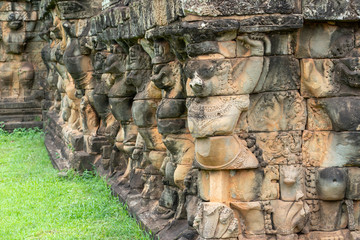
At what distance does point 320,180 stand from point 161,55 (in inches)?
75.7

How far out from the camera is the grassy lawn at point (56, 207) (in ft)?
23.5

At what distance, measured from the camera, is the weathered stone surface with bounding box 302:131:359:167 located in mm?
5066

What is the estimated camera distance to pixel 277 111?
5160mm

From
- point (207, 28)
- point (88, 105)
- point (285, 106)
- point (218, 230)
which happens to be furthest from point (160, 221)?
point (88, 105)

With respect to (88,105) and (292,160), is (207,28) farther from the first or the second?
(88,105)

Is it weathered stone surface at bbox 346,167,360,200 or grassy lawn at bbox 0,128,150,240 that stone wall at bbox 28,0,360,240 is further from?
grassy lawn at bbox 0,128,150,240

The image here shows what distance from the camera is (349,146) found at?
16.6ft

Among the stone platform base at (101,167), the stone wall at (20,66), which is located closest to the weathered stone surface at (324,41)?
the stone platform base at (101,167)

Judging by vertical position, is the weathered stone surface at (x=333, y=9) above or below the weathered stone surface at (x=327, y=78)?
above

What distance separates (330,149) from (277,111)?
1.66ft

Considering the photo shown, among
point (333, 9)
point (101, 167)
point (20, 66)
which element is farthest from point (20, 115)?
point (333, 9)

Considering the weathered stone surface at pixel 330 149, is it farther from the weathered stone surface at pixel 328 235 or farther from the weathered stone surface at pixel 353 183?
the weathered stone surface at pixel 328 235

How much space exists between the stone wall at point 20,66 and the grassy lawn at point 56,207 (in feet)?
19.2

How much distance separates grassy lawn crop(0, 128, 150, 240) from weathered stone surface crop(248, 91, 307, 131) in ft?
6.09
